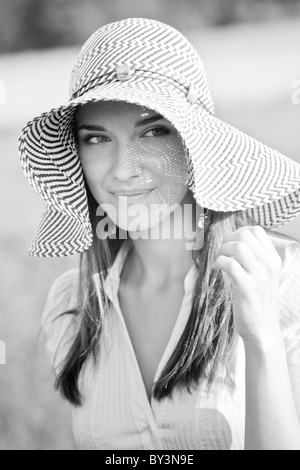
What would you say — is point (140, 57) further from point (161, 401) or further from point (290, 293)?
point (161, 401)

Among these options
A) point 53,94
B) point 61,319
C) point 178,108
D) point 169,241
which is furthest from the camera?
point 53,94

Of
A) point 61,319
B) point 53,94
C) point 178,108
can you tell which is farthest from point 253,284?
point 53,94

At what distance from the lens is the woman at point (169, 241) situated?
1626 millimetres

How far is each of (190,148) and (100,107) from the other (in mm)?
294

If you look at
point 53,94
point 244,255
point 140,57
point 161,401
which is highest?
point 53,94

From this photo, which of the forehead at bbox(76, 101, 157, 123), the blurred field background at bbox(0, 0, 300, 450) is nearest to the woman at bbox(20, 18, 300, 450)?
the forehead at bbox(76, 101, 157, 123)

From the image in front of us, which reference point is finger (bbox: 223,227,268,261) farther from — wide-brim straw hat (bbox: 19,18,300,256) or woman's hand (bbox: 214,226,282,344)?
wide-brim straw hat (bbox: 19,18,300,256)

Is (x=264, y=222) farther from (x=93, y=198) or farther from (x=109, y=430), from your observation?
(x=109, y=430)

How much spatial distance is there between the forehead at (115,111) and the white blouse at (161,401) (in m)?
0.48

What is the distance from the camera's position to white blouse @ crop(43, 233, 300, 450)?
6.03 ft

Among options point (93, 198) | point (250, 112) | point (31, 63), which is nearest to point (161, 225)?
point (93, 198)

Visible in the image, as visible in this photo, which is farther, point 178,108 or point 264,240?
point 178,108

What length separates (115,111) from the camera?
188cm

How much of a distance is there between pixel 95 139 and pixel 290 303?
708 millimetres
